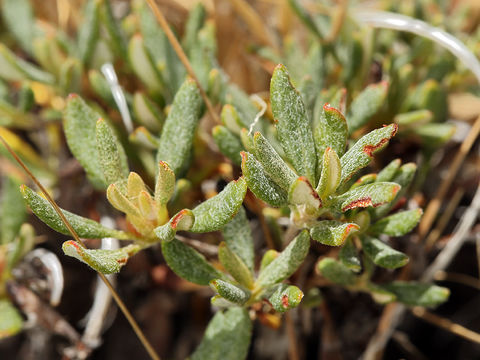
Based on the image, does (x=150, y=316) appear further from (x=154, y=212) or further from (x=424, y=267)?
(x=424, y=267)

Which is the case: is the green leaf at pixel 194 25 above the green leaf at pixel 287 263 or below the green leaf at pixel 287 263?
above

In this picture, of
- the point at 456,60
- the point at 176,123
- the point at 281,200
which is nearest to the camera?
the point at 281,200

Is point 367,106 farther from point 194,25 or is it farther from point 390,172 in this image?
point 194,25

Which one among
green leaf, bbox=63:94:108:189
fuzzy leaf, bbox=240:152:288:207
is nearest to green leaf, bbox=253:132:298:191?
fuzzy leaf, bbox=240:152:288:207

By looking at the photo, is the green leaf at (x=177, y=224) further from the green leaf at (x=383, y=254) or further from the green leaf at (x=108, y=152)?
the green leaf at (x=383, y=254)

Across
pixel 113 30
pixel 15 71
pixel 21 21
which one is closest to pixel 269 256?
pixel 113 30

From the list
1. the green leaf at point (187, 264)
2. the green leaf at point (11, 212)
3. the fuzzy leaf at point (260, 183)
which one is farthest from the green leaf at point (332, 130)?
the green leaf at point (11, 212)

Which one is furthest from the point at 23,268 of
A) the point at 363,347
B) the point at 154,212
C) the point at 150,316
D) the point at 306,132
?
the point at 363,347
